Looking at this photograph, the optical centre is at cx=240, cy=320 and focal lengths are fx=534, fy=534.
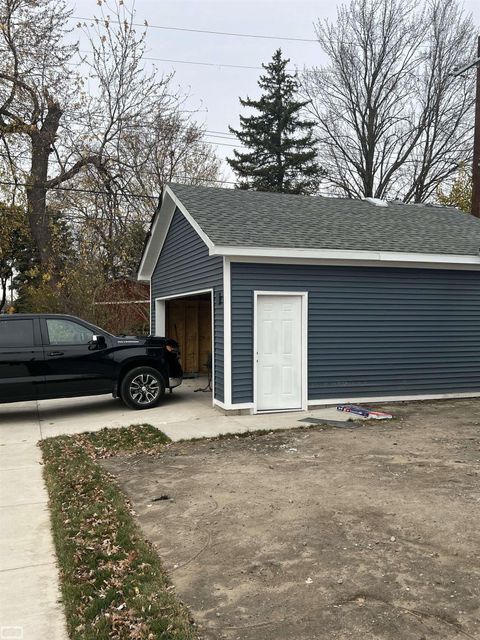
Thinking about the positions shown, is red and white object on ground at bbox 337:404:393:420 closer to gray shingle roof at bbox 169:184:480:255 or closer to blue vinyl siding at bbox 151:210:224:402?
blue vinyl siding at bbox 151:210:224:402

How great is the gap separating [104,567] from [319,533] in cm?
165

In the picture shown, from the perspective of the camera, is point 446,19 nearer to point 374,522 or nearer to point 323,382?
point 323,382

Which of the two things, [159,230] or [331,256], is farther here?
[159,230]

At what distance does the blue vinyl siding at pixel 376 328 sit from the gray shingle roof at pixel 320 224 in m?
0.48

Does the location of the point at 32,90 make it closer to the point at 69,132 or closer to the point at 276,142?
the point at 69,132

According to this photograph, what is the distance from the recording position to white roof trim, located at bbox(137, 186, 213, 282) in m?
11.9

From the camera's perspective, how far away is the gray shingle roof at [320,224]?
31.7 ft

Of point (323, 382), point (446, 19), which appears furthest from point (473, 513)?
point (446, 19)

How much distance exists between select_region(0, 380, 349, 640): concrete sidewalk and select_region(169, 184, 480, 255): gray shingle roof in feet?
9.90

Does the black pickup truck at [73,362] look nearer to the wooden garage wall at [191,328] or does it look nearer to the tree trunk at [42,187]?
the wooden garage wall at [191,328]

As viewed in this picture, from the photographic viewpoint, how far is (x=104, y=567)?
3.69 meters

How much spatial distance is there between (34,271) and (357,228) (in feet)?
41.0

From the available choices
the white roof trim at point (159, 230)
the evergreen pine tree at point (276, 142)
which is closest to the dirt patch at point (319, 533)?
the white roof trim at point (159, 230)

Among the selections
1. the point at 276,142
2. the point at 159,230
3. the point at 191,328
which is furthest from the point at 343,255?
the point at 276,142
